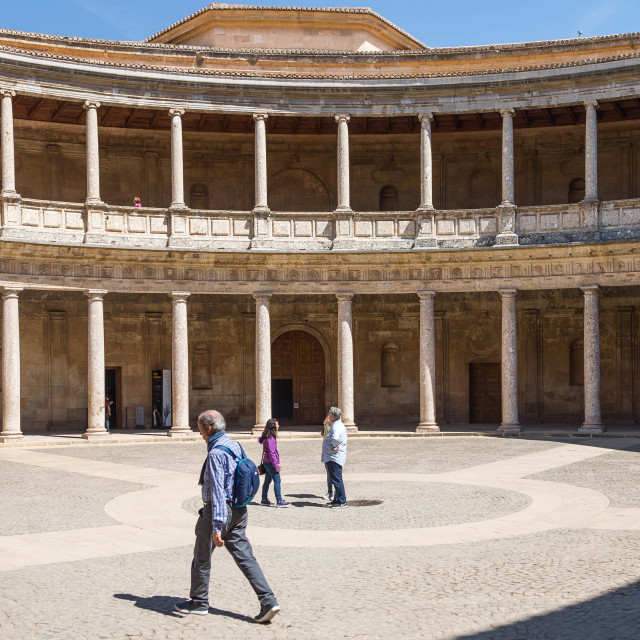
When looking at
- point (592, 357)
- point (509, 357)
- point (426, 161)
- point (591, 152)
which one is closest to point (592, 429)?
point (592, 357)

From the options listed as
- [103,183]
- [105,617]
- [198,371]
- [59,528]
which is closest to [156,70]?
[103,183]

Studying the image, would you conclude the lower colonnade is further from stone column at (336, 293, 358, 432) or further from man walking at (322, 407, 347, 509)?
man walking at (322, 407, 347, 509)

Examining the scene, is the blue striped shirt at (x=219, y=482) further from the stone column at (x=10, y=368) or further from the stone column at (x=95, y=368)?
the stone column at (x=95, y=368)

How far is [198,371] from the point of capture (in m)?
33.7

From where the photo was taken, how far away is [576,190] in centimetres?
3341

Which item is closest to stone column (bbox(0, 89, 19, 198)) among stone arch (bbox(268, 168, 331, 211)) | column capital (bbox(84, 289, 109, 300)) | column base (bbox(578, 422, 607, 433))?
column capital (bbox(84, 289, 109, 300))

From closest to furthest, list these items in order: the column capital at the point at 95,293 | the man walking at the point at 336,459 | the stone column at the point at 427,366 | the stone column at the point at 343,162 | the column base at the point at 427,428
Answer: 1. the man walking at the point at 336,459
2. the column capital at the point at 95,293
3. the column base at the point at 427,428
4. the stone column at the point at 427,366
5. the stone column at the point at 343,162

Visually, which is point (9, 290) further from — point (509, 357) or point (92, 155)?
point (509, 357)

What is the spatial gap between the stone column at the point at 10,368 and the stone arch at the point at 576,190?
63.6ft

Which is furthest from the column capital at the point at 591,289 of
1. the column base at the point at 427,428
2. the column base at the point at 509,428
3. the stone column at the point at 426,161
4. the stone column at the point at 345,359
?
the stone column at the point at 345,359

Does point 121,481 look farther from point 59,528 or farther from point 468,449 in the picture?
point 468,449

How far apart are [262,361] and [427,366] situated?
527cm

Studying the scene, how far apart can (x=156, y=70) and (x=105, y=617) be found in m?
23.2

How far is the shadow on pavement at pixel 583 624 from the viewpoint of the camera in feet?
25.9
